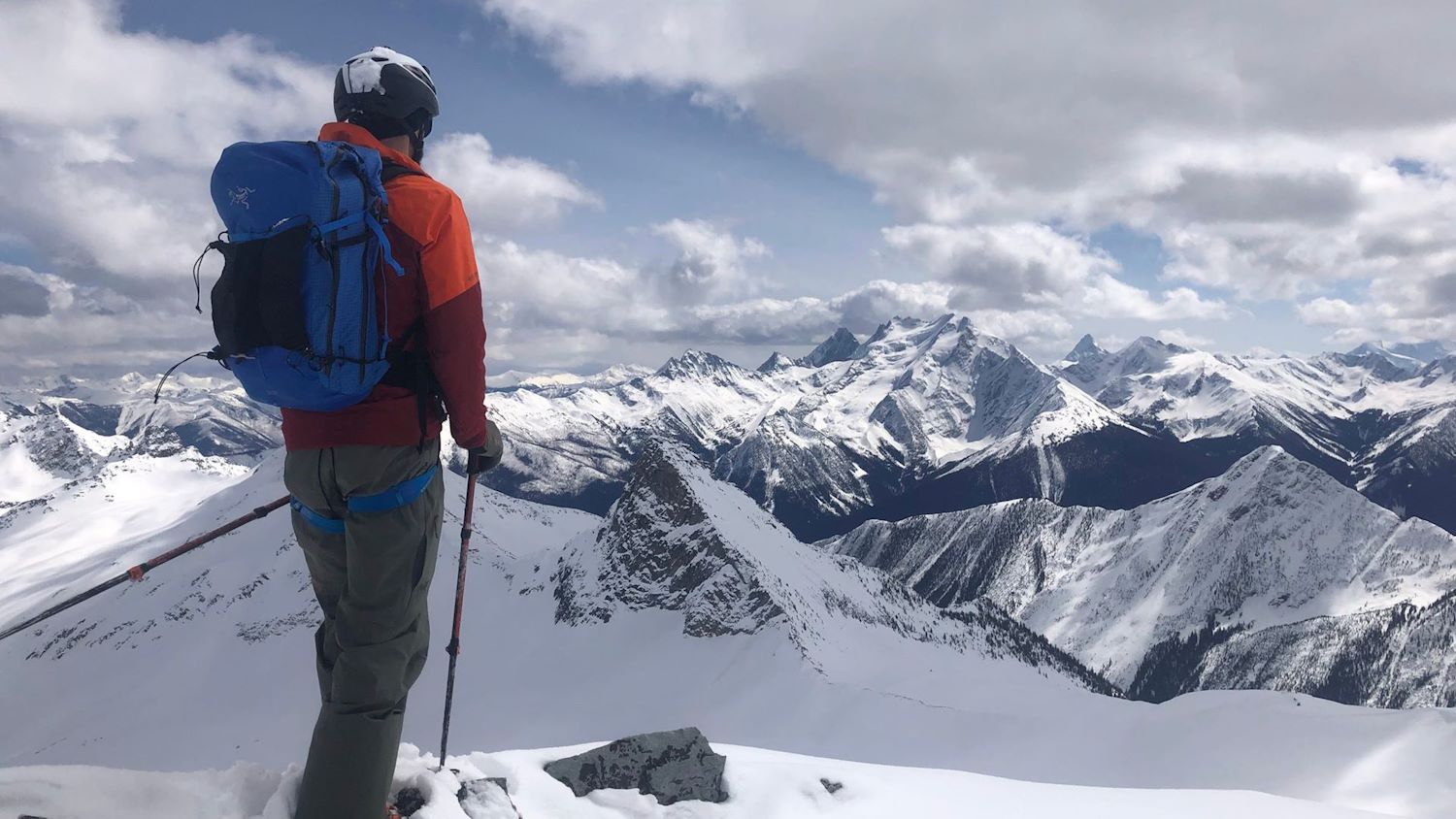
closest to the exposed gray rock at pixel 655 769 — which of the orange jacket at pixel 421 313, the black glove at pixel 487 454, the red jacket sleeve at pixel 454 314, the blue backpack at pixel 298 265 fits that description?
the black glove at pixel 487 454

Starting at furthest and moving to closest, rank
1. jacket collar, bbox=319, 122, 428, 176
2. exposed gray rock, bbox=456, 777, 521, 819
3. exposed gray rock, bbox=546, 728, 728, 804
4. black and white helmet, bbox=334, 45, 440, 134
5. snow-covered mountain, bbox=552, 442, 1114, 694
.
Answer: snow-covered mountain, bbox=552, 442, 1114, 694, exposed gray rock, bbox=546, 728, 728, 804, exposed gray rock, bbox=456, 777, 521, 819, black and white helmet, bbox=334, 45, 440, 134, jacket collar, bbox=319, 122, 428, 176

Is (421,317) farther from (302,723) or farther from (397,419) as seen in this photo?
(302,723)

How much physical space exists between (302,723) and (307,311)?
11438 centimetres

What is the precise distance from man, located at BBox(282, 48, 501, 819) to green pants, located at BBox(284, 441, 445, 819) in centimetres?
1

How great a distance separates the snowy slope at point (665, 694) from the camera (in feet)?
250

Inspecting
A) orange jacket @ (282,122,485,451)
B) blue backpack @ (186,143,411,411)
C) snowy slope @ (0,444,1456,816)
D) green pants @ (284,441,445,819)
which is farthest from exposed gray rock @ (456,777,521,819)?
snowy slope @ (0,444,1456,816)

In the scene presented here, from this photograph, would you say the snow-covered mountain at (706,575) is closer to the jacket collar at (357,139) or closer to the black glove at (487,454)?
the black glove at (487,454)

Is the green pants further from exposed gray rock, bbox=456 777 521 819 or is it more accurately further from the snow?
exposed gray rock, bbox=456 777 521 819

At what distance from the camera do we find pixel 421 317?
230 inches

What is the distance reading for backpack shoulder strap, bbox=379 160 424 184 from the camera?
578cm

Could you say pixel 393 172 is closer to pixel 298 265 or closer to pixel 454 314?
pixel 298 265

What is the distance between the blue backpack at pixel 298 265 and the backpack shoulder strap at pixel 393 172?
0.34 meters

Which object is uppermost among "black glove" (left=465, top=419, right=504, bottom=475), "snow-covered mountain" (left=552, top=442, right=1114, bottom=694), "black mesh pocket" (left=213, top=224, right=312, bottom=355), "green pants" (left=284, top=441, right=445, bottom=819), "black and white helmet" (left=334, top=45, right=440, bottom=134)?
"black and white helmet" (left=334, top=45, right=440, bottom=134)

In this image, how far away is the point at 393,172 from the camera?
5855 millimetres
